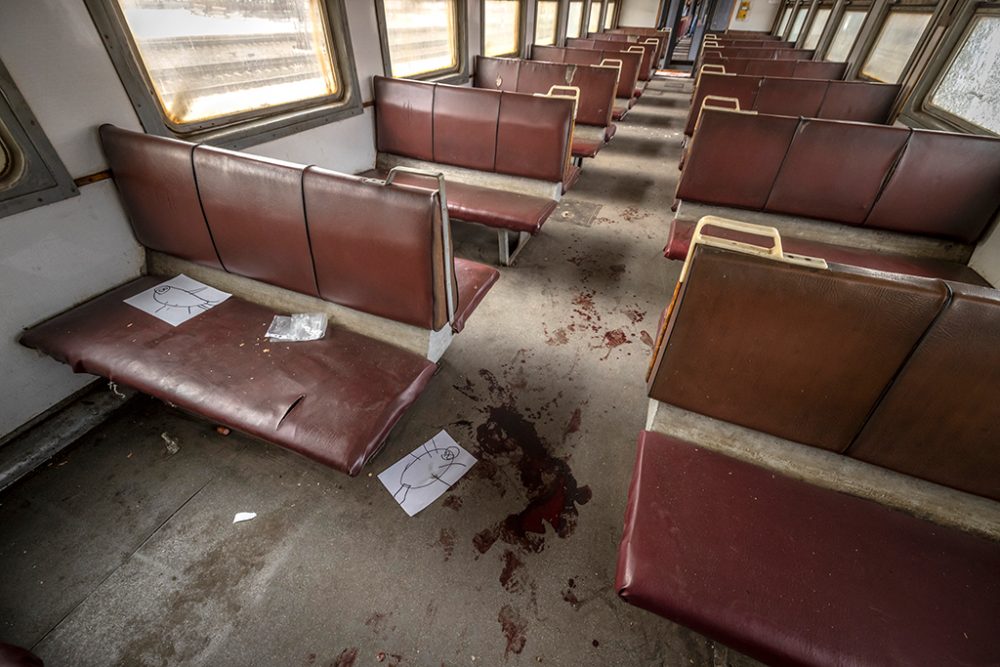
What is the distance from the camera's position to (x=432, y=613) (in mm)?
1516

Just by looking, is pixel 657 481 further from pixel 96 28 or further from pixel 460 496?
pixel 96 28

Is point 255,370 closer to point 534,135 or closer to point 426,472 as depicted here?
point 426,472

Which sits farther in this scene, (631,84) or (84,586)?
(631,84)

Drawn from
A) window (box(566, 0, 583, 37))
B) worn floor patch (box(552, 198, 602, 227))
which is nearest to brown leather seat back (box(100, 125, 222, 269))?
worn floor patch (box(552, 198, 602, 227))

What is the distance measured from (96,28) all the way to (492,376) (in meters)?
2.44

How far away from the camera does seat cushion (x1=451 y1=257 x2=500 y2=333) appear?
2.11 meters

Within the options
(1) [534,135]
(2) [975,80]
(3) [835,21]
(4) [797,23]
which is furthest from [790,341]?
(4) [797,23]

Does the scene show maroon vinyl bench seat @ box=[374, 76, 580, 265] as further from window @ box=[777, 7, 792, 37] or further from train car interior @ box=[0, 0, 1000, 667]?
window @ box=[777, 7, 792, 37]

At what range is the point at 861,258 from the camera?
2676 mm

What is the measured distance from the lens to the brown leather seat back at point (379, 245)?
1607 mm

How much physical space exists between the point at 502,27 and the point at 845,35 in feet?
18.1

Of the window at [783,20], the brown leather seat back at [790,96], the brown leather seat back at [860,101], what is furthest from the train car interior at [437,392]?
the window at [783,20]

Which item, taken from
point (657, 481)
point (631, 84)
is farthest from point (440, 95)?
point (631, 84)

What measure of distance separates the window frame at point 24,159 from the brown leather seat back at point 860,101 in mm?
6323
